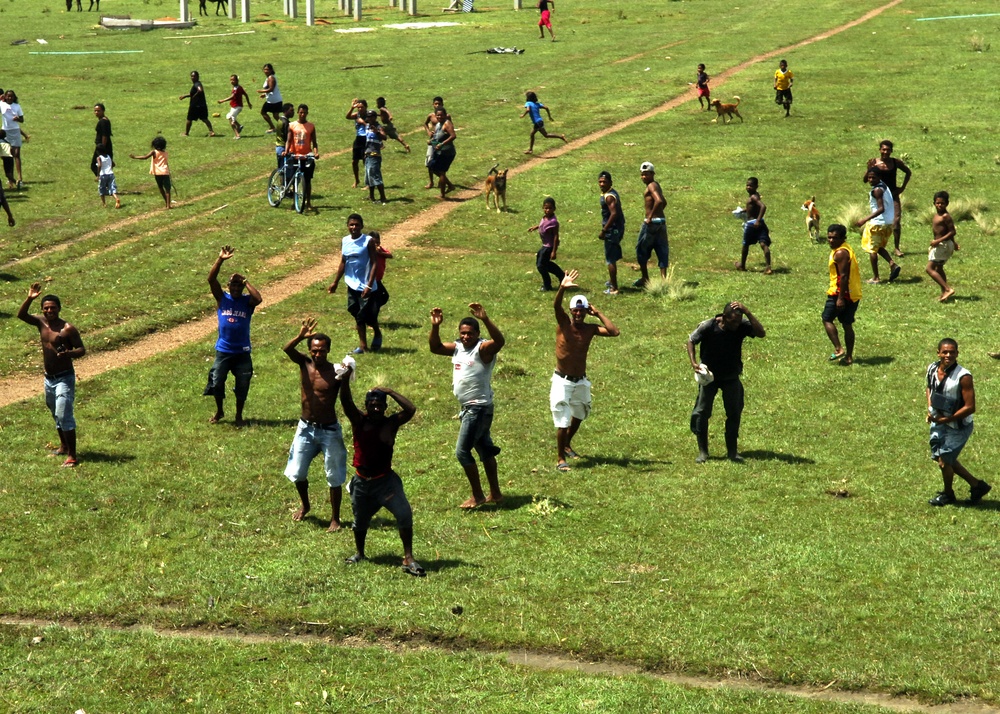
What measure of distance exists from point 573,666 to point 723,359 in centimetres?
507

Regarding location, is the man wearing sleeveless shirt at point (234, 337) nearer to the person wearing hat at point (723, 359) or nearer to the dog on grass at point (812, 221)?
Answer: the person wearing hat at point (723, 359)

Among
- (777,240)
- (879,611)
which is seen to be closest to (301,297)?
(777,240)

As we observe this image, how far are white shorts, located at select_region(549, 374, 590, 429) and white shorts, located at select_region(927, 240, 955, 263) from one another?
900cm

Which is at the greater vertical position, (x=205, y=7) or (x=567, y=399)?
(x=205, y=7)

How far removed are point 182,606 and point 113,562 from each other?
1467 mm

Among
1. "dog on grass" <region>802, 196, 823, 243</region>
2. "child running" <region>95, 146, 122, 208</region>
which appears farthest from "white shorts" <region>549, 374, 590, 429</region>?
"child running" <region>95, 146, 122, 208</region>

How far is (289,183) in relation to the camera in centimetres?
2839

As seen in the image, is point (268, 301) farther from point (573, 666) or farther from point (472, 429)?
point (573, 666)

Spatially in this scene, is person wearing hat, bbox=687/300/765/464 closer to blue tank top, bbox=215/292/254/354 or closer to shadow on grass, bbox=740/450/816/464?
shadow on grass, bbox=740/450/816/464

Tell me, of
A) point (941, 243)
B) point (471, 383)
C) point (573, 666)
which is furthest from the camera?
point (941, 243)

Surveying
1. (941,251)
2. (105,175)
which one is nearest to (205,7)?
(105,175)

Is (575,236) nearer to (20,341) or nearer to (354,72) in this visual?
(20,341)

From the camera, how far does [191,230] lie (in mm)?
26766

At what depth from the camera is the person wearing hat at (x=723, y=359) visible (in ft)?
47.4
